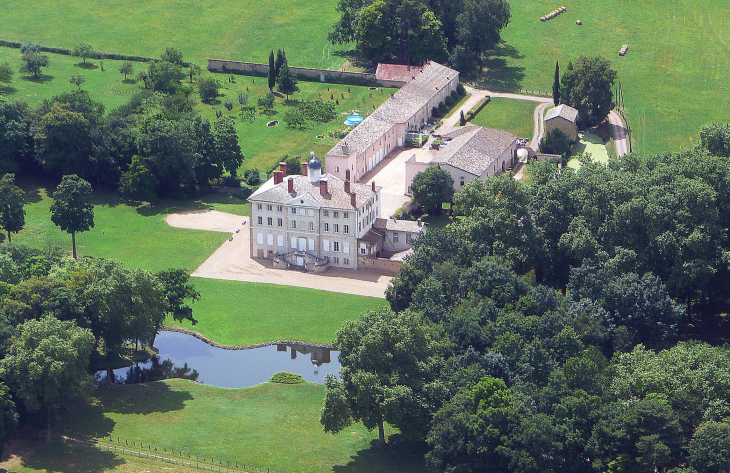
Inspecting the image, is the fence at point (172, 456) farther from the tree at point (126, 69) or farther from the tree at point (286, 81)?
the tree at point (126, 69)

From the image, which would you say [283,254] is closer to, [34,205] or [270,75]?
[34,205]

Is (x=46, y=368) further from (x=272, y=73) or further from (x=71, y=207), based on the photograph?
(x=272, y=73)

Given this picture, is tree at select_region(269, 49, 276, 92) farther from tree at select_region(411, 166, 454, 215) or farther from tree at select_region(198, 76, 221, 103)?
tree at select_region(411, 166, 454, 215)

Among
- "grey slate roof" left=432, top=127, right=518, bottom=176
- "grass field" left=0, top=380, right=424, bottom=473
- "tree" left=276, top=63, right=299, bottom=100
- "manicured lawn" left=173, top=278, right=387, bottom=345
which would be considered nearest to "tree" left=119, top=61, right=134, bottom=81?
"tree" left=276, top=63, right=299, bottom=100

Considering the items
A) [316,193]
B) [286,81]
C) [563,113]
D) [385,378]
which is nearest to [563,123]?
[563,113]

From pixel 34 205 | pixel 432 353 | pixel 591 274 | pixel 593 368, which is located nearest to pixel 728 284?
pixel 591 274

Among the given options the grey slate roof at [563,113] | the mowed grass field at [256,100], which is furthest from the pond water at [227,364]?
the grey slate roof at [563,113]
